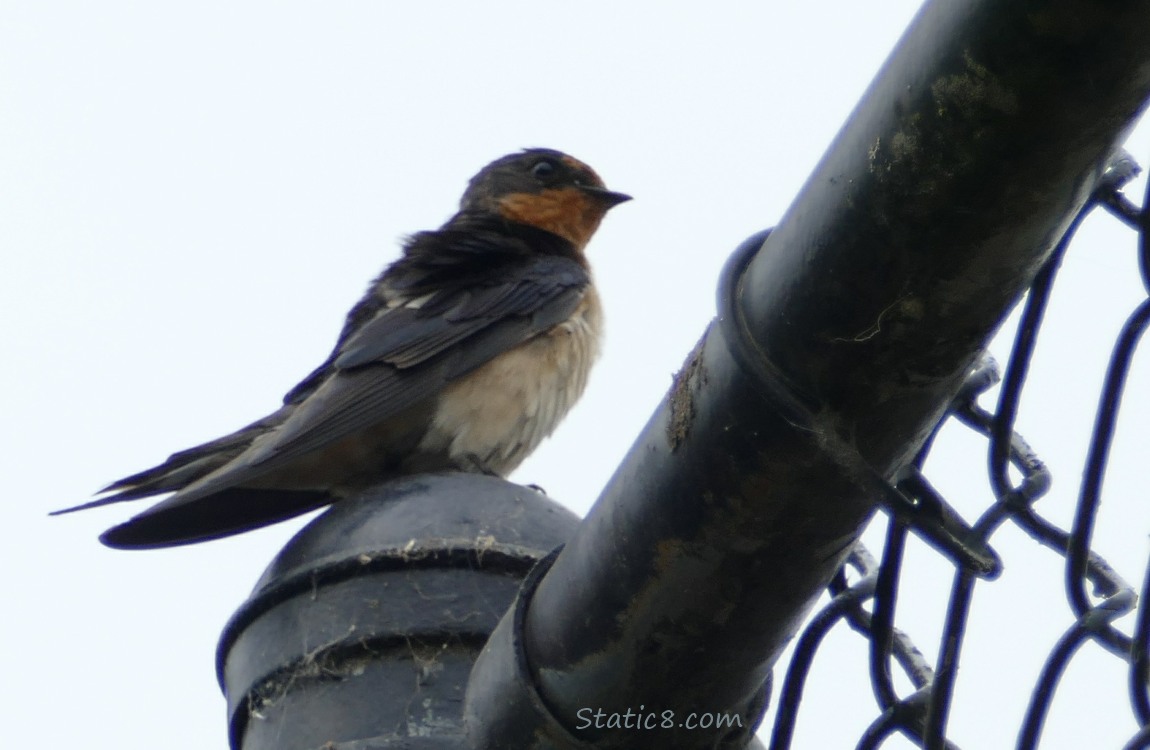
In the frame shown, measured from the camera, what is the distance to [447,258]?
607cm

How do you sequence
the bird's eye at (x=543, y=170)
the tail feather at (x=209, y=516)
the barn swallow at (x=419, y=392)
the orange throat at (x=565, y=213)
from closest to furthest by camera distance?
the tail feather at (x=209, y=516) → the barn swallow at (x=419, y=392) → the orange throat at (x=565, y=213) → the bird's eye at (x=543, y=170)

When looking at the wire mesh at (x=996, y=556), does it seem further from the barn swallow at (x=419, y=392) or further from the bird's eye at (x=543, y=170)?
the bird's eye at (x=543, y=170)

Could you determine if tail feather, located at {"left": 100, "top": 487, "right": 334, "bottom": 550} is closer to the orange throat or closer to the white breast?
the white breast

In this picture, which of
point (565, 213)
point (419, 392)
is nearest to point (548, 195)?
point (565, 213)

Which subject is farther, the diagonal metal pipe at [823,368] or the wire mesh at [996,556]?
the wire mesh at [996,556]

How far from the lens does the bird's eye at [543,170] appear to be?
7402 mm

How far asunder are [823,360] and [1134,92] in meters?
0.38

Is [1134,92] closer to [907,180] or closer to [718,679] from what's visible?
[907,180]

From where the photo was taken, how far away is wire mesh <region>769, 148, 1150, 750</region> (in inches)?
60.7

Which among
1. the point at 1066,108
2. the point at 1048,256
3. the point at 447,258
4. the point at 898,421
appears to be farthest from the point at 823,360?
the point at 447,258

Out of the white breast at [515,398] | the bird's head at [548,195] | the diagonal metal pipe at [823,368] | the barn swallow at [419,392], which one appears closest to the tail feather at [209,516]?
the barn swallow at [419,392]

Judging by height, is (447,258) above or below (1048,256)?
below

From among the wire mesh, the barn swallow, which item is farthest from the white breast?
the wire mesh

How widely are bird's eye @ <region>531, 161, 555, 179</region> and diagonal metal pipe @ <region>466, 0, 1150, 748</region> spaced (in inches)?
224
